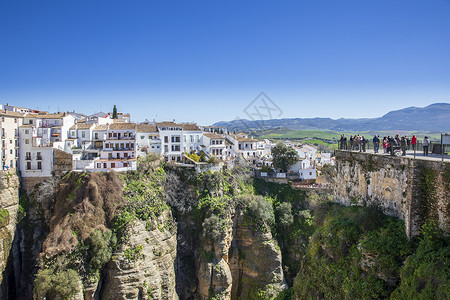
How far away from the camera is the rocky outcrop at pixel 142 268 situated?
31.9m

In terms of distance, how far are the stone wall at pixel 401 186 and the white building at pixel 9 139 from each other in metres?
37.7

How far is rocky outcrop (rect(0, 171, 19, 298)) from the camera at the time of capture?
35562 millimetres

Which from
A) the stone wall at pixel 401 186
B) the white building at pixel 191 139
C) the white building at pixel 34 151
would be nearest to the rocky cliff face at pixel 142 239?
the white building at pixel 34 151

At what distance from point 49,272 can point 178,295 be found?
1522cm

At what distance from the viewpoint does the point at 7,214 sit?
123ft

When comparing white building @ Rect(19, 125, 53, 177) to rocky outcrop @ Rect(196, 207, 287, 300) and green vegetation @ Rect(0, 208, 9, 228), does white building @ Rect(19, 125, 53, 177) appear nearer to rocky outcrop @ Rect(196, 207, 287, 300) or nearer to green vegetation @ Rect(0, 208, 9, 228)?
green vegetation @ Rect(0, 208, 9, 228)

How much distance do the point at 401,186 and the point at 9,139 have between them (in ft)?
138

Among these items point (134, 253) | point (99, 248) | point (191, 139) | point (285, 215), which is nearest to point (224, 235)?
point (285, 215)

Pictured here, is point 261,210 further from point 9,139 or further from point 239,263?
point 9,139

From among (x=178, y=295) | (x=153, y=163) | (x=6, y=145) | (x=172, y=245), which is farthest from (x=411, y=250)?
(x=6, y=145)

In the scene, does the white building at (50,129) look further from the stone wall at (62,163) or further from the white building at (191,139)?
the white building at (191,139)

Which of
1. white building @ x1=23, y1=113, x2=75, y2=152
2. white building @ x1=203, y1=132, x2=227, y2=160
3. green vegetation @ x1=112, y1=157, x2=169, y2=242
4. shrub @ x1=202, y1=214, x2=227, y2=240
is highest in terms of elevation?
white building @ x1=23, y1=113, x2=75, y2=152

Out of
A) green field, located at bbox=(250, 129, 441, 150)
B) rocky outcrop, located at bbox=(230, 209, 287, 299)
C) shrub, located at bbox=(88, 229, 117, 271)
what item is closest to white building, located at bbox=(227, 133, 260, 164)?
rocky outcrop, located at bbox=(230, 209, 287, 299)

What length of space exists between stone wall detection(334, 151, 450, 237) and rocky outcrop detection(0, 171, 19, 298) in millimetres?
35830
